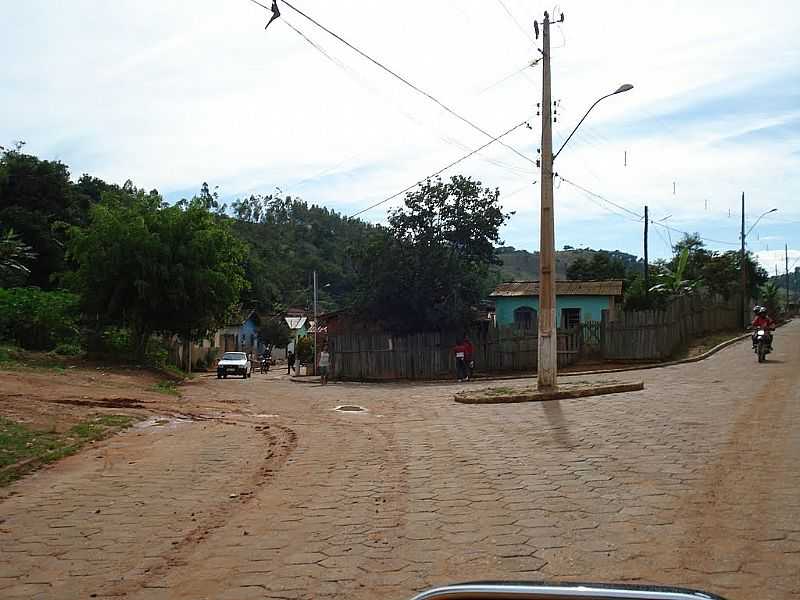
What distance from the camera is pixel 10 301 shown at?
3081 cm

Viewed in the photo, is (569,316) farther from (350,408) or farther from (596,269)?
(596,269)

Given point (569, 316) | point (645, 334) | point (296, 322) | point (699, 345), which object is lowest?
point (699, 345)

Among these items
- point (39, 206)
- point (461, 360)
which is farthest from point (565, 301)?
point (39, 206)

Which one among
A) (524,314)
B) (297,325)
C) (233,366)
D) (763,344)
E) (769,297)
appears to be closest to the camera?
(763,344)

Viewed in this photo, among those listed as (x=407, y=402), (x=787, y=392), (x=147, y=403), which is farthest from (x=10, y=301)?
(x=787, y=392)

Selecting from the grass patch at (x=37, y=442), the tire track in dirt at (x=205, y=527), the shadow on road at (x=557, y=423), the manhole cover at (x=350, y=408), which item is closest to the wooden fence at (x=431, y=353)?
the manhole cover at (x=350, y=408)

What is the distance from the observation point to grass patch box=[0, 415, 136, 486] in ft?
33.1

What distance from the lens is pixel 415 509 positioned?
7.92m

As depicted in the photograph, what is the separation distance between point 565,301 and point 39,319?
2314cm

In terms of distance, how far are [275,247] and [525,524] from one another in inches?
3332

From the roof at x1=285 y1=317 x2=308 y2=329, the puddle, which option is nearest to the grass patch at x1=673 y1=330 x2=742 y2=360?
the puddle

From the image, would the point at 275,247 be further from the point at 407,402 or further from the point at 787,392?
the point at 787,392

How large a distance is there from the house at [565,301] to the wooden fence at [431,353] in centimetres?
431

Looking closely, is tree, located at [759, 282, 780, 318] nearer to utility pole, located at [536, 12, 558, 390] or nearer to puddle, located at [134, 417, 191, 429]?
utility pole, located at [536, 12, 558, 390]
